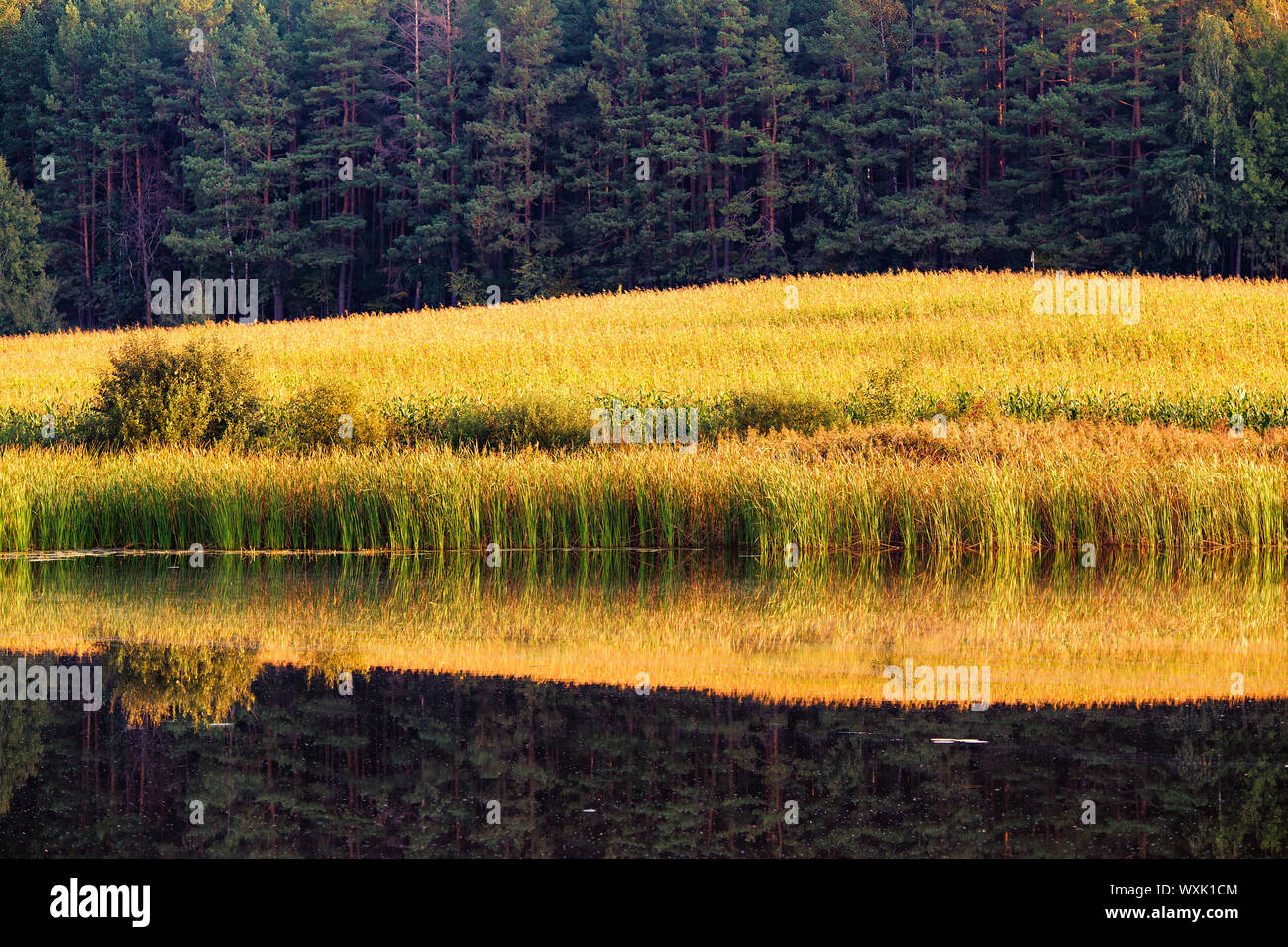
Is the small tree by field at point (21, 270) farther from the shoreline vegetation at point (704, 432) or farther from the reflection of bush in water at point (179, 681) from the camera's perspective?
the reflection of bush in water at point (179, 681)

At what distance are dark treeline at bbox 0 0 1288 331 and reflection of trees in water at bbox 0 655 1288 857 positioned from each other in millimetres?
45708

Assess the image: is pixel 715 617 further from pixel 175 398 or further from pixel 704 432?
pixel 175 398

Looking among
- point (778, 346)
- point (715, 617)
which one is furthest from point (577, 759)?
point (778, 346)

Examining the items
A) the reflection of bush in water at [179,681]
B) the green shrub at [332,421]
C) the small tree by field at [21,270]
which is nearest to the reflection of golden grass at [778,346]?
the green shrub at [332,421]

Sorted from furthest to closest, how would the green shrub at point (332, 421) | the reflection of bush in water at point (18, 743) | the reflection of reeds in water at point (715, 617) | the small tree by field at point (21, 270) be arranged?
the small tree by field at point (21, 270), the green shrub at point (332, 421), the reflection of reeds in water at point (715, 617), the reflection of bush in water at point (18, 743)

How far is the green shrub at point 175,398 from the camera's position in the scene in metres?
21.8

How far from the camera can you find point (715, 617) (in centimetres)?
1120

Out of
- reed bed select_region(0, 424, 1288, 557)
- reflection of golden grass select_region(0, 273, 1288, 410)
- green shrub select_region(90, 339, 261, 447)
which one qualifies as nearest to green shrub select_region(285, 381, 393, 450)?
green shrub select_region(90, 339, 261, 447)

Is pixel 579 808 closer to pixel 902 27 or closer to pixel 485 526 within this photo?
pixel 485 526

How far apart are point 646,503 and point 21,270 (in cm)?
4830

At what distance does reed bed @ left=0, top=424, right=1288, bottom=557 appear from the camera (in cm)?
1574

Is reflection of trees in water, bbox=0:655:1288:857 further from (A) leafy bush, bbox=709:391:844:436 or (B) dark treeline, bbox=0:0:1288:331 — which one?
(B) dark treeline, bbox=0:0:1288:331

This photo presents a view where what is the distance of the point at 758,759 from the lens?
680cm

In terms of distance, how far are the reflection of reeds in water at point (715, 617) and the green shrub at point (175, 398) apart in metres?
6.68
